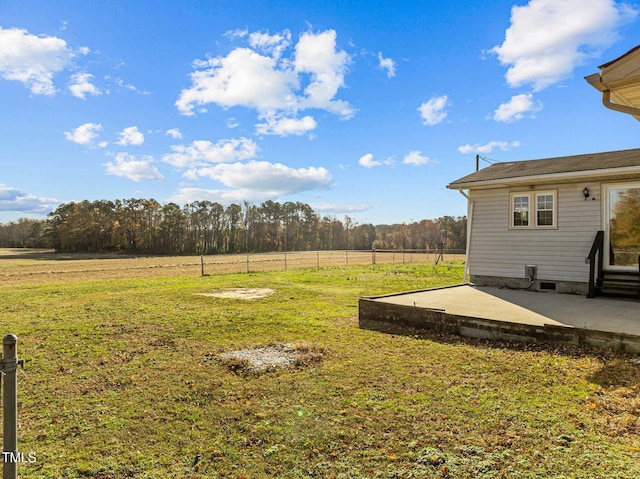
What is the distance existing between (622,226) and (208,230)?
5625 centimetres

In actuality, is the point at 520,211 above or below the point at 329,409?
above

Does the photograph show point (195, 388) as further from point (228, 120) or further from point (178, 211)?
point (178, 211)

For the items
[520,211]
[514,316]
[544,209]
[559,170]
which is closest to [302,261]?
[520,211]

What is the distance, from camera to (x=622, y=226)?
7781 mm

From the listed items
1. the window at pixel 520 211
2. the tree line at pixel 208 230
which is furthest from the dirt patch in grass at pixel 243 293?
the tree line at pixel 208 230

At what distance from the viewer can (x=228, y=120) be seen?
2003cm

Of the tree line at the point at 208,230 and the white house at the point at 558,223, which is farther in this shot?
the tree line at the point at 208,230

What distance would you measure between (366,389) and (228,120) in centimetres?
1916

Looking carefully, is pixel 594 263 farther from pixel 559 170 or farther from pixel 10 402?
pixel 10 402

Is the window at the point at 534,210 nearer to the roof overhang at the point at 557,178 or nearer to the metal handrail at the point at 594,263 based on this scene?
the roof overhang at the point at 557,178

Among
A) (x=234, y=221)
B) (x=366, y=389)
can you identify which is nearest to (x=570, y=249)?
(x=366, y=389)

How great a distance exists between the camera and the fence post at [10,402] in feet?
5.70

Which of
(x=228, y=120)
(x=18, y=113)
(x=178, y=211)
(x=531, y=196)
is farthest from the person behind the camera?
(x=178, y=211)

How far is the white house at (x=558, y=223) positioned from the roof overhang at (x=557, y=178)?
0.02 meters
